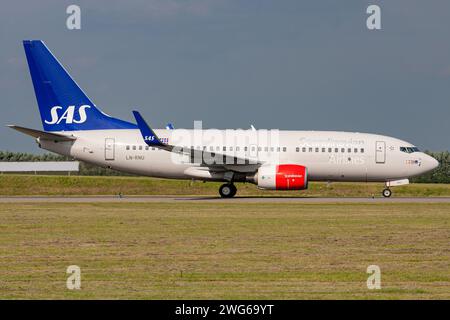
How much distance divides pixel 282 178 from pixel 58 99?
13.6 m

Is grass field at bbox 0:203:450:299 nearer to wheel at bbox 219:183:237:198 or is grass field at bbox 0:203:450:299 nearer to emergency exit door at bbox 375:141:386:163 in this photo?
wheel at bbox 219:183:237:198

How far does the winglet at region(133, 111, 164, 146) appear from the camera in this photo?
42.2 meters

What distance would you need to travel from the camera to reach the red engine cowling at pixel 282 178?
1672 inches

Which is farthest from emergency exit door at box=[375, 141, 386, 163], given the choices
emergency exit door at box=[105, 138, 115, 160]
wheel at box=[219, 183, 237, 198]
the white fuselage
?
emergency exit door at box=[105, 138, 115, 160]

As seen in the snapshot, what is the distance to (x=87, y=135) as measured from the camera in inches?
1813

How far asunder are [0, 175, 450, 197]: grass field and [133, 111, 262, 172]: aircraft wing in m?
8.99

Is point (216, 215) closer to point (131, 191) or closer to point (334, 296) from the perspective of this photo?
point (334, 296)

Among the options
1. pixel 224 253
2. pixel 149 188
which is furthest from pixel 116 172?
pixel 224 253

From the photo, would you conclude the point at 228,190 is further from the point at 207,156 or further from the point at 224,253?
the point at 224,253

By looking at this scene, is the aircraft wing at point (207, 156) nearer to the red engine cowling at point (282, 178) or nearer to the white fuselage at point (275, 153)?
the white fuselage at point (275, 153)

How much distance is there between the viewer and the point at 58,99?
155ft

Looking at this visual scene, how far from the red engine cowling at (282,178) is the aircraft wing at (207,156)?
65.1 inches
